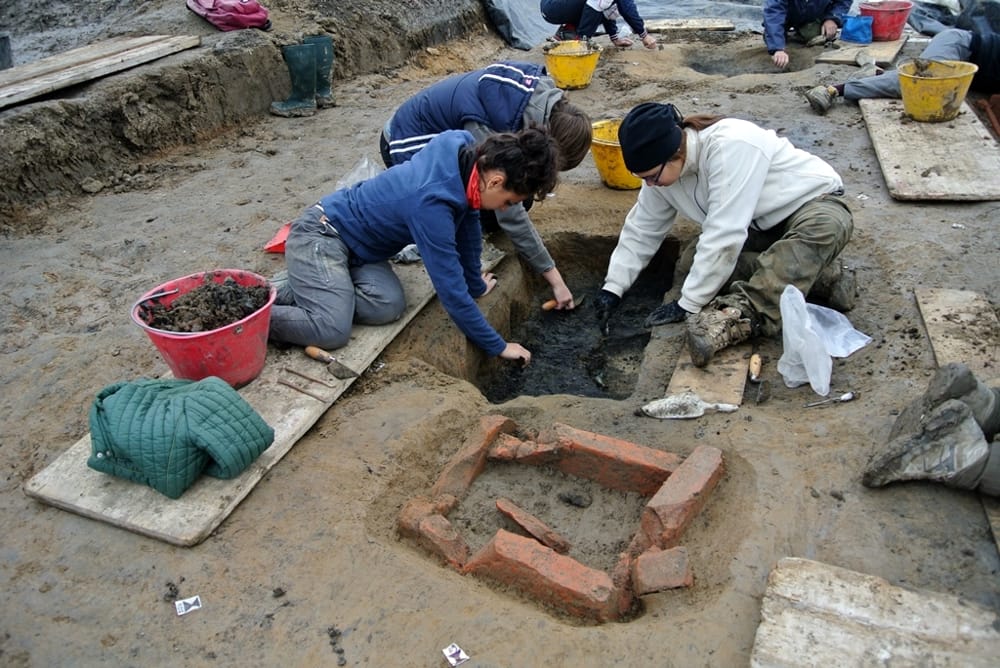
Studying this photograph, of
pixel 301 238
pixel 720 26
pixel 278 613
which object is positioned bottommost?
pixel 720 26

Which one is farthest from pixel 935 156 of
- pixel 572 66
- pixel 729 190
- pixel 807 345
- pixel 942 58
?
pixel 572 66


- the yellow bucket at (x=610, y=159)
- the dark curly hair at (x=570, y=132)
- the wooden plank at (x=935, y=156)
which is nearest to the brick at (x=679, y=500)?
the dark curly hair at (x=570, y=132)

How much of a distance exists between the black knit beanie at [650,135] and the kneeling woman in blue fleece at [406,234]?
0.39 meters

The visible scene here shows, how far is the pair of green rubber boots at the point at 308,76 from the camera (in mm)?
6547

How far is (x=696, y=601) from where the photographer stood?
79.7 inches

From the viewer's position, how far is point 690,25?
919 cm

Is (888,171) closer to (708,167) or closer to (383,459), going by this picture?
(708,167)

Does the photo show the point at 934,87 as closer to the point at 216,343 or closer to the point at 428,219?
the point at 428,219

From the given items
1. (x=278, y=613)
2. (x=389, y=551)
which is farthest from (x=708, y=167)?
(x=278, y=613)

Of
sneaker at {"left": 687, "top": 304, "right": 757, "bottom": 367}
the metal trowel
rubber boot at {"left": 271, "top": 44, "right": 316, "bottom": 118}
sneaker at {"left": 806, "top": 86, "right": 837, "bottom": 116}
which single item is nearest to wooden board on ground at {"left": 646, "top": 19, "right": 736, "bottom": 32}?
sneaker at {"left": 806, "top": 86, "right": 837, "bottom": 116}

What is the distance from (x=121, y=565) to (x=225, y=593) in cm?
39

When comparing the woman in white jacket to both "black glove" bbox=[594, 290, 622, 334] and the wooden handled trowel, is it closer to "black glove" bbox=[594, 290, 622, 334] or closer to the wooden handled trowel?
"black glove" bbox=[594, 290, 622, 334]

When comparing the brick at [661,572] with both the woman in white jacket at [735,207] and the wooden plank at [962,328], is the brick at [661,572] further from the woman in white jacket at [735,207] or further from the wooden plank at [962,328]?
the wooden plank at [962,328]

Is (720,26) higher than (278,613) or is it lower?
lower
